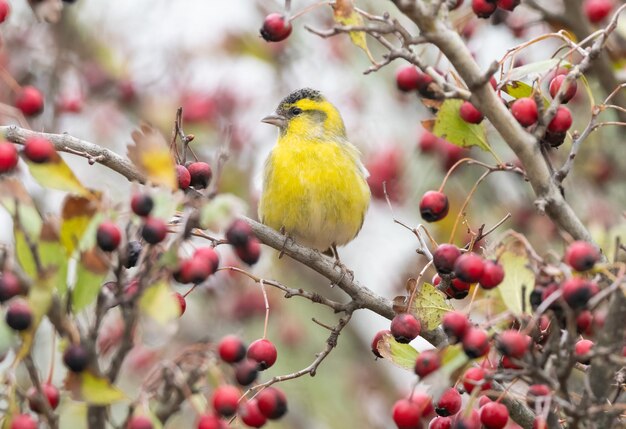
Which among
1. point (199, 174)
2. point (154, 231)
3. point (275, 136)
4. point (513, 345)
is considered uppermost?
point (154, 231)

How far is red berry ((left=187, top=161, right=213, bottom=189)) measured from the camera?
2.86 m

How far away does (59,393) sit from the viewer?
6.72 ft

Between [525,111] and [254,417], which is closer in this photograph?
[254,417]

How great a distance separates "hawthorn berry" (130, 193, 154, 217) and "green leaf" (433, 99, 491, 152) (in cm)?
114

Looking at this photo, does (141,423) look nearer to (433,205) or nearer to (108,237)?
(108,237)

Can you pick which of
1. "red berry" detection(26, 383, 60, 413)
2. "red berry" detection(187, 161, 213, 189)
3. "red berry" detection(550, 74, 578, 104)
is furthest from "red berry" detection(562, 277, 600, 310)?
"red berry" detection(187, 161, 213, 189)

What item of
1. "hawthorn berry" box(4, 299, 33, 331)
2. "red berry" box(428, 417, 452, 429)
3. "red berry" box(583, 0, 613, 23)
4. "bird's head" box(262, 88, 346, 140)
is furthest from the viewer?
"bird's head" box(262, 88, 346, 140)

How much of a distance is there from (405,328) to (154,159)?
3.05ft

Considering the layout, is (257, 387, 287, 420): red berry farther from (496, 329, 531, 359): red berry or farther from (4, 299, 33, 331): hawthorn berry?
(4, 299, 33, 331): hawthorn berry

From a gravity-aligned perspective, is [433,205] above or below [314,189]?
above

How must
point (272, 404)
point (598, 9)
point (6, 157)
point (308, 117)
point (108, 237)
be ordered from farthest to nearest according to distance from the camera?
point (308, 117), point (598, 9), point (272, 404), point (6, 157), point (108, 237)

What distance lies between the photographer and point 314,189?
4461mm

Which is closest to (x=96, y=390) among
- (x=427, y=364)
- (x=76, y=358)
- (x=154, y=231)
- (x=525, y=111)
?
(x=76, y=358)

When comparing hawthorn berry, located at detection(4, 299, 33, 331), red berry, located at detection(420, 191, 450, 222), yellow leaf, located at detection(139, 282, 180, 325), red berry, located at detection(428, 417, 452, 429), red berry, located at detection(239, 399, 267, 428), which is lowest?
red berry, located at detection(428, 417, 452, 429)
